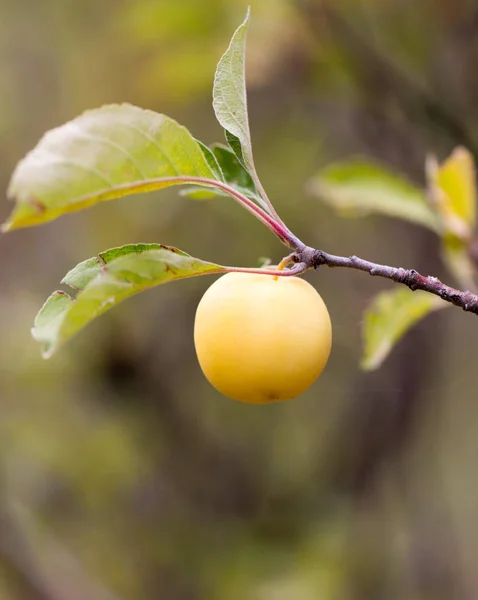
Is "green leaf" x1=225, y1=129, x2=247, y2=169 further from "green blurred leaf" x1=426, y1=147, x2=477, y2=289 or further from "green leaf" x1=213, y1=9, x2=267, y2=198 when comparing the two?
"green blurred leaf" x1=426, y1=147, x2=477, y2=289

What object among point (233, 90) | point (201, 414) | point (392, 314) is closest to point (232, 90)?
point (233, 90)

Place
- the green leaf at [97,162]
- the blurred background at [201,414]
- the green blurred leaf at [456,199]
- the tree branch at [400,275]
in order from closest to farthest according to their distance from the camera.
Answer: the green leaf at [97,162], the tree branch at [400,275], the green blurred leaf at [456,199], the blurred background at [201,414]

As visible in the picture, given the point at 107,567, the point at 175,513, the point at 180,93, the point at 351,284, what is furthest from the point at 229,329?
the point at 107,567

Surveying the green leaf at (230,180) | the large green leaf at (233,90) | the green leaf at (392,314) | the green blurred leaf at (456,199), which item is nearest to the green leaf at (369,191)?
the green blurred leaf at (456,199)

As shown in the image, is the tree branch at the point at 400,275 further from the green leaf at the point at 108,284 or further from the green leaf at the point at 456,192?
the green leaf at the point at 456,192

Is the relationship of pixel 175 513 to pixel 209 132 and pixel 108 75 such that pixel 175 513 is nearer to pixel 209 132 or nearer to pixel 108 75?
pixel 209 132

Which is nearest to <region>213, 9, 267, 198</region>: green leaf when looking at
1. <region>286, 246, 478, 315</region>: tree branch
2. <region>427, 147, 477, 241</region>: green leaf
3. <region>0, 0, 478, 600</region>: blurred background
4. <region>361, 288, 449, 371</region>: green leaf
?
<region>286, 246, 478, 315</region>: tree branch
